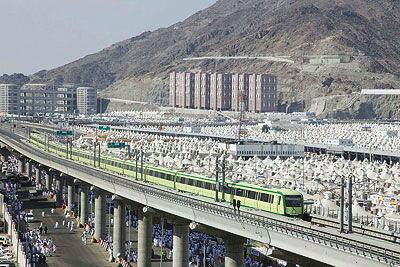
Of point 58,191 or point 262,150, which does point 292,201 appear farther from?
point 262,150

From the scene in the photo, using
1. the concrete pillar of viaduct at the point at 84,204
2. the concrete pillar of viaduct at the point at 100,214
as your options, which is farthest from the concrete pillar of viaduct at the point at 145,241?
the concrete pillar of viaduct at the point at 84,204

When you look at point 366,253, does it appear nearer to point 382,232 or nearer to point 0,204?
point 382,232

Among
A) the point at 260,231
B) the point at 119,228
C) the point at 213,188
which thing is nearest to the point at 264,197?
the point at 260,231

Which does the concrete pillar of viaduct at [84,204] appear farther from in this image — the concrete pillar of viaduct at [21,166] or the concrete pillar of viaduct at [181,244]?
the concrete pillar of viaduct at [21,166]

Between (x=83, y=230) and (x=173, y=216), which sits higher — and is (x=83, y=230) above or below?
below

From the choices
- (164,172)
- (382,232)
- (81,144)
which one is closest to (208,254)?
(164,172)

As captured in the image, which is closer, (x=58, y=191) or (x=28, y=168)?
(x=58, y=191)

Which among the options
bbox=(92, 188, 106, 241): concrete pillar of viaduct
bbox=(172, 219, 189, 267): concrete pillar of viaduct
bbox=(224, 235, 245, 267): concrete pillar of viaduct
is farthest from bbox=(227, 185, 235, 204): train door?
bbox=(92, 188, 106, 241): concrete pillar of viaduct
